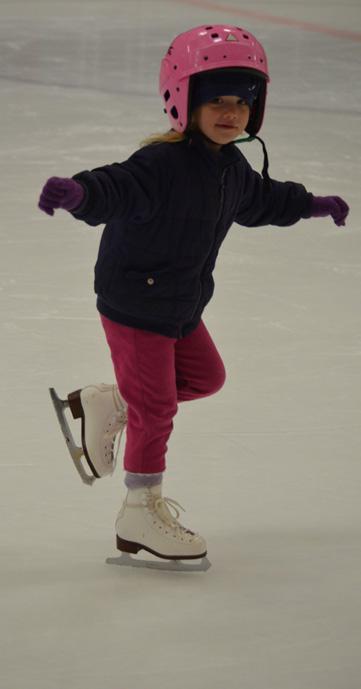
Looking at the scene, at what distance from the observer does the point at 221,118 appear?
2.55m

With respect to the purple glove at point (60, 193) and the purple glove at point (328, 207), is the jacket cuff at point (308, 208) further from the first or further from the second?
the purple glove at point (60, 193)

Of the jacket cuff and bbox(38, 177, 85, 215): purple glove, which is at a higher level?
bbox(38, 177, 85, 215): purple glove

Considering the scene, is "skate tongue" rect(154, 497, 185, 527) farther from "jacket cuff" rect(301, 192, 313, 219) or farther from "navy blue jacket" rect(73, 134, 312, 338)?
"jacket cuff" rect(301, 192, 313, 219)

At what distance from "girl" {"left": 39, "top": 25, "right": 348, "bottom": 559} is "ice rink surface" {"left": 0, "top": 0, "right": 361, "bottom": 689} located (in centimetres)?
17

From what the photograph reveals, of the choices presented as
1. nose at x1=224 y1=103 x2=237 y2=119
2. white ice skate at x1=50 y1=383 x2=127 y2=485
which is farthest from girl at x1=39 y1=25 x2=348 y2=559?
white ice skate at x1=50 y1=383 x2=127 y2=485

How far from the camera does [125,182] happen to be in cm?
244

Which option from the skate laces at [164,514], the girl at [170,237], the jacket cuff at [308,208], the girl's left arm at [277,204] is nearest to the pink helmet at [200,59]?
the girl at [170,237]

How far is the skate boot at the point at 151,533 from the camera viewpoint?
8.75 ft

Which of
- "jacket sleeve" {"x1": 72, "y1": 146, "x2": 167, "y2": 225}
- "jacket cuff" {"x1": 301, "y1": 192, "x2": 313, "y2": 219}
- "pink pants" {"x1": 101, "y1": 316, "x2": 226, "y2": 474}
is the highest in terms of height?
"jacket sleeve" {"x1": 72, "y1": 146, "x2": 167, "y2": 225}

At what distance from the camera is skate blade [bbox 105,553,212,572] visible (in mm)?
2682

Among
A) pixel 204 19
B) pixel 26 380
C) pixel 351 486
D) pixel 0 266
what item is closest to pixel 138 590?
pixel 351 486

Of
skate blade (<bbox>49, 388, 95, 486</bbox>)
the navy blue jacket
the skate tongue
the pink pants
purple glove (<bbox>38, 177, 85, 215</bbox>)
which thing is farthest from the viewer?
skate blade (<bbox>49, 388, 95, 486</bbox>)

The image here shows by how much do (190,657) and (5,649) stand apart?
30 cm

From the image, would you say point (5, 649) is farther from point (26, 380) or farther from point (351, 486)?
point (26, 380)
